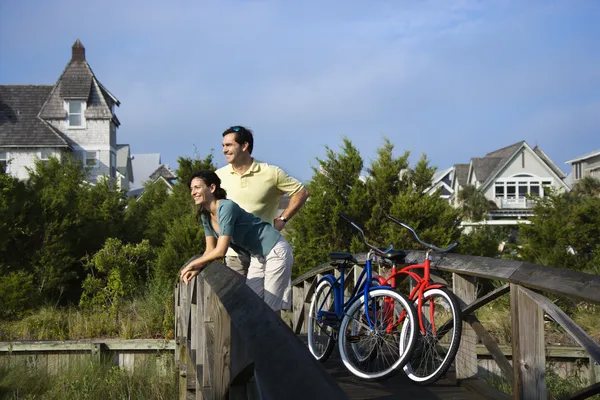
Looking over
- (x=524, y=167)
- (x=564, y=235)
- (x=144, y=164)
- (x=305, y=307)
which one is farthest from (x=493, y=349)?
(x=144, y=164)

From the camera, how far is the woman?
17.2ft

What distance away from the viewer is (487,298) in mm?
4641

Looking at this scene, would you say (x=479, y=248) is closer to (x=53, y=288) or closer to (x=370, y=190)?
(x=370, y=190)

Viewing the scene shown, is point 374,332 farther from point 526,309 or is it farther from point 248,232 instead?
point 526,309

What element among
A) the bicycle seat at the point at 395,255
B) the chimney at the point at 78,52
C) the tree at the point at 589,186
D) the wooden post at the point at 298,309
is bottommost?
the wooden post at the point at 298,309

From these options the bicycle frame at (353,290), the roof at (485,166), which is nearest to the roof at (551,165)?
the roof at (485,166)

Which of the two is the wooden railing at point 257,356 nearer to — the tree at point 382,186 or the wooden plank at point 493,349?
the wooden plank at point 493,349

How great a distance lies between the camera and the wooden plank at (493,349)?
15.0ft

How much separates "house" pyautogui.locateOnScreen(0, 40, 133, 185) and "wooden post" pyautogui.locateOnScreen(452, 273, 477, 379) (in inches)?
1365

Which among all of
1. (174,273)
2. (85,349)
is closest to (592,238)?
(174,273)

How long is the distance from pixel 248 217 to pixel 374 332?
1.29 meters

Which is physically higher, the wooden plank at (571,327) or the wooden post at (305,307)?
the wooden plank at (571,327)

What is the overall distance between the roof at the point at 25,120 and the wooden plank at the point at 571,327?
36.1 metres

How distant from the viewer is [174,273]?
1390 cm
